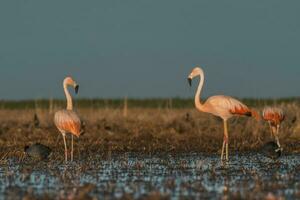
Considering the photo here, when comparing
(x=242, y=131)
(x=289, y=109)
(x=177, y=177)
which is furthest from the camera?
(x=289, y=109)

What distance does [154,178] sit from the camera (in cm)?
1227

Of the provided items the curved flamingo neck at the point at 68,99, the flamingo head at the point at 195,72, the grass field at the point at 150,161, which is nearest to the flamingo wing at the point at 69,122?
the grass field at the point at 150,161

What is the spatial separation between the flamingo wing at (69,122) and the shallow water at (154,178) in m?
0.68

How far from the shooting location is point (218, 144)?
823 inches

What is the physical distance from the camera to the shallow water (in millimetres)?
10328

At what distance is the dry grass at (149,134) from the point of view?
1980 centimetres

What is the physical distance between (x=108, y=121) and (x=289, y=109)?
229 inches

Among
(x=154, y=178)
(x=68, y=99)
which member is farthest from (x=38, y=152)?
(x=154, y=178)

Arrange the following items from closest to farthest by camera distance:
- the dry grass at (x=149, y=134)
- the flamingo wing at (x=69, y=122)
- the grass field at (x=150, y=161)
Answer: the grass field at (x=150, y=161)
the flamingo wing at (x=69, y=122)
the dry grass at (x=149, y=134)

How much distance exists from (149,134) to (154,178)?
10354 millimetres

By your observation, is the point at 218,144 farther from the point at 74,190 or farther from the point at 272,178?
the point at 74,190

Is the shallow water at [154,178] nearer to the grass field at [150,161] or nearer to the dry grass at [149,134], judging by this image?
the grass field at [150,161]

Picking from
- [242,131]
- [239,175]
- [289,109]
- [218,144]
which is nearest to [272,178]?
[239,175]

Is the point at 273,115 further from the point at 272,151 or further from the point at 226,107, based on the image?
the point at 272,151
